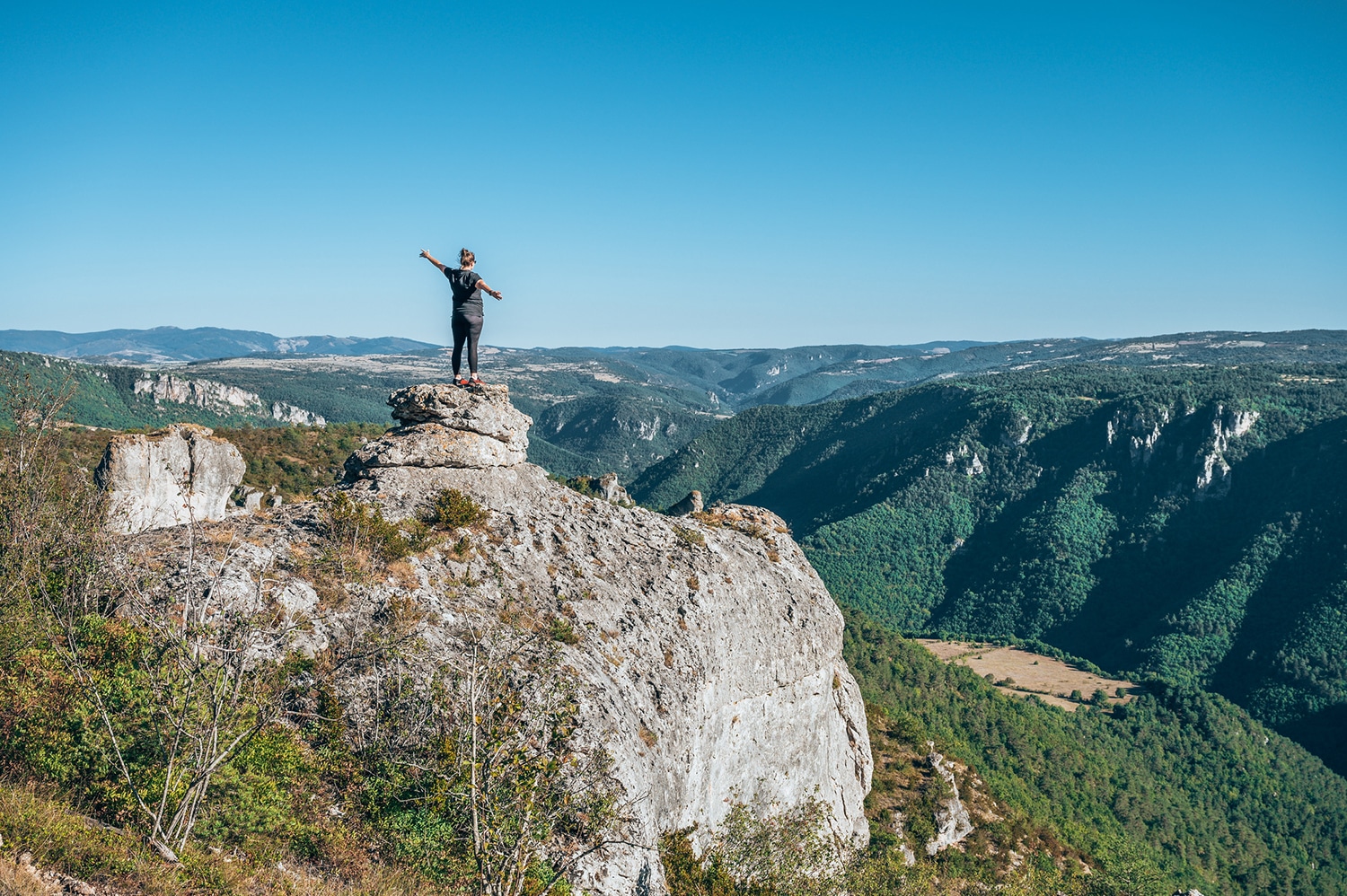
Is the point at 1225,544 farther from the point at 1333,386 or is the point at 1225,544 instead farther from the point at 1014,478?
the point at 1333,386

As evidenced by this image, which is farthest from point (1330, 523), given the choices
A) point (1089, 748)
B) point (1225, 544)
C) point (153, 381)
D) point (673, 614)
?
point (153, 381)

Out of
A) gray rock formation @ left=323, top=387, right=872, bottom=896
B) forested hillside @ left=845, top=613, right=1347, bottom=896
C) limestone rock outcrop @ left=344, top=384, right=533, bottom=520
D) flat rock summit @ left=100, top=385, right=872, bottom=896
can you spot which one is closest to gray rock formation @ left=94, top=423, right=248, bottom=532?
limestone rock outcrop @ left=344, top=384, right=533, bottom=520

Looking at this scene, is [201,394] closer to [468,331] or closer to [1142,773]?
[1142,773]

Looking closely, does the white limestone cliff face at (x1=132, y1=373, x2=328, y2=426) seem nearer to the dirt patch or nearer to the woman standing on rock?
the dirt patch

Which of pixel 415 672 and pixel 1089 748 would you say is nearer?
pixel 415 672

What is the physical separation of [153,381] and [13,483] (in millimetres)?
184083

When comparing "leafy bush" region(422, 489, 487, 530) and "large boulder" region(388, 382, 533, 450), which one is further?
"large boulder" region(388, 382, 533, 450)

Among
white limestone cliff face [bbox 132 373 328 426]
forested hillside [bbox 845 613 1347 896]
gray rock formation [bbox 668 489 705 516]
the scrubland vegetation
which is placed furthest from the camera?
white limestone cliff face [bbox 132 373 328 426]

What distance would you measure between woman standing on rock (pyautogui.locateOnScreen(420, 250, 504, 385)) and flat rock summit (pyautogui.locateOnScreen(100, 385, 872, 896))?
2.44 meters

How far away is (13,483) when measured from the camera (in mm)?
13445

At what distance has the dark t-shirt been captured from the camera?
1672cm

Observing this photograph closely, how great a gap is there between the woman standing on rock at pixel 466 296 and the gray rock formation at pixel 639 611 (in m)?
2.45

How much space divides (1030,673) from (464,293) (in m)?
112

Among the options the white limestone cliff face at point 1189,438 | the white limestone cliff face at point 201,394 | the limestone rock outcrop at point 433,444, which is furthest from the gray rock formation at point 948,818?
the white limestone cliff face at point 201,394
